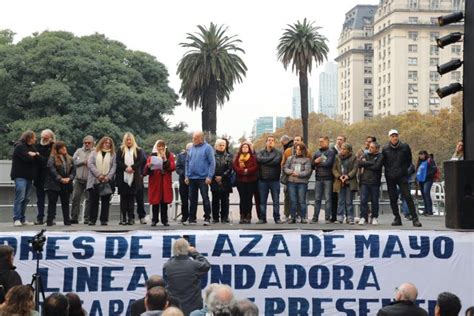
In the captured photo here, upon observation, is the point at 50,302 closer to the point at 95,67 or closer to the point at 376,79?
the point at 95,67

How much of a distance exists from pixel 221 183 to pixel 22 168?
10.2ft

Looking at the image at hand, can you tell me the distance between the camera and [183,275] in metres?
7.70

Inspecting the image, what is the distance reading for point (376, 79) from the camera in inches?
5871

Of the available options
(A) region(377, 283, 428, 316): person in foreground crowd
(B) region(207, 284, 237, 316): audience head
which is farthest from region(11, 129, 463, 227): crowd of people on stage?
(B) region(207, 284, 237, 316): audience head

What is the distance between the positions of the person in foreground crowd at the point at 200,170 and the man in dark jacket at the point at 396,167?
276 centimetres

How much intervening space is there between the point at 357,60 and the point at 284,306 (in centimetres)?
15840

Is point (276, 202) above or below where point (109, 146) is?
below

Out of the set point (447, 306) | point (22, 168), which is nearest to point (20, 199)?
point (22, 168)

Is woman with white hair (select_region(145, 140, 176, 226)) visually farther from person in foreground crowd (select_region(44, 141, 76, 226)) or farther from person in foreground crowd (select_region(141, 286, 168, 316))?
person in foreground crowd (select_region(141, 286, 168, 316))

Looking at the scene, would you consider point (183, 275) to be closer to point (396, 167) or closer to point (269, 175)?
point (269, 175)

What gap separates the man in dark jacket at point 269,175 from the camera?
11758 millimetres

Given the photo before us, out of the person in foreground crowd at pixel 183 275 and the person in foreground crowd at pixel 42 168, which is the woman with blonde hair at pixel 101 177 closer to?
the person in foreground crowd at pixel 42 168

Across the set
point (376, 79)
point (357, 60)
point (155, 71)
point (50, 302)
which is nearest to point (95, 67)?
point (155, 71)

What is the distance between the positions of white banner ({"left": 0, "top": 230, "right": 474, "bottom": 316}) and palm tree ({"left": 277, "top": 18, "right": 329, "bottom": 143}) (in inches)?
1589
